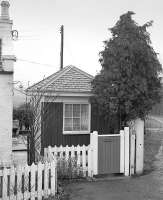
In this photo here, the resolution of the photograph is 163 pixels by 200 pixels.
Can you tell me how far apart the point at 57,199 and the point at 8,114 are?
9.62ft

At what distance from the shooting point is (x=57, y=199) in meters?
8.53

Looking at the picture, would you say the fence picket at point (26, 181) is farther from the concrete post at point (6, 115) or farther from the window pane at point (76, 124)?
the window pane at point (76, 124)

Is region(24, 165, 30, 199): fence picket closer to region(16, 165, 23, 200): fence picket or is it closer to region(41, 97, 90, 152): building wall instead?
region(16, 165, 23, 200): fence picket

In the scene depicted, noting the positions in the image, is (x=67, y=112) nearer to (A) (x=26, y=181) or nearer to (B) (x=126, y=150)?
(B) (x=126, y=150)

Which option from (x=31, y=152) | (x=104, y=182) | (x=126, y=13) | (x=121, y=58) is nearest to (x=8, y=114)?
(x=31, y=152)

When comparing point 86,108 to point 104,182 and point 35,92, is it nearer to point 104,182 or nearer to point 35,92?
point 35,92

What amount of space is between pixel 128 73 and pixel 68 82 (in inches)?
127

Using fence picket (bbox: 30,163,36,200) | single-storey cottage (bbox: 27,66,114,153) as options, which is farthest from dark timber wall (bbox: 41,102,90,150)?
fence picket (bbox: 30,163,36,200)

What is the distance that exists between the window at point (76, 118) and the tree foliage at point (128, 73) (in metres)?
1.66

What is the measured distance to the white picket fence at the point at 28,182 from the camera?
807 cm

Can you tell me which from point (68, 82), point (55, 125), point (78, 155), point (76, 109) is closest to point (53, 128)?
point (55, 125)

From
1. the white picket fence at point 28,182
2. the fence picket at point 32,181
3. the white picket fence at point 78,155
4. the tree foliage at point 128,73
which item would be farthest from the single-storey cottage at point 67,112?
the fence picket at point 32,181

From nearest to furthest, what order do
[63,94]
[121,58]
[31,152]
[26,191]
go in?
[26,191]
[31,152]
[121,58]
[63,94]

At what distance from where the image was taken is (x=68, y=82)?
47.0ft
